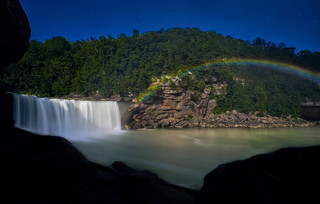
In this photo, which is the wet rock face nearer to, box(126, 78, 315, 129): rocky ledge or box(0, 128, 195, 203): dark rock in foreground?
box(0, 128, 195, 203): dark rock in foreground

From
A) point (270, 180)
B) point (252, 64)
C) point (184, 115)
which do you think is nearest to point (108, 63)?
point (184, 115)

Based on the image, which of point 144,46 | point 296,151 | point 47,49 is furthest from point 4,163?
point 47,49

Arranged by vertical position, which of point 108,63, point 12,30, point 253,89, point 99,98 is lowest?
point 99,98

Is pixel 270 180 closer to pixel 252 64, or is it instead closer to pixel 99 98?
pixel 99 98

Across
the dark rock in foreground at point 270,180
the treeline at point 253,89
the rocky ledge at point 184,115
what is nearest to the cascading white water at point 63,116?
the rocky ledge at point 184,115

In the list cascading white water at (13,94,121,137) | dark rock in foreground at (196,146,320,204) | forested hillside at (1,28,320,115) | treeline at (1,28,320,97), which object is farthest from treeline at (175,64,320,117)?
dark rock in foreground at (196,146,320,204)

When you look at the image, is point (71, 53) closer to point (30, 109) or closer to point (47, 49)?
point (47, 49)
